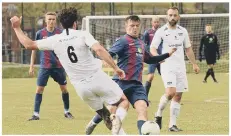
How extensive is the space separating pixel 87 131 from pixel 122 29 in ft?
71.6

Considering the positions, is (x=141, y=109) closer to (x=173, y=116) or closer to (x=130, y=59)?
→ (x=130, y=59)

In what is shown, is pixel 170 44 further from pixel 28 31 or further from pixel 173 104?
pixel 28 31

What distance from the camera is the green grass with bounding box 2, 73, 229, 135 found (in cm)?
1194

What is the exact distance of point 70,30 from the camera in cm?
962

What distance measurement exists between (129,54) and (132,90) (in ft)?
1.65

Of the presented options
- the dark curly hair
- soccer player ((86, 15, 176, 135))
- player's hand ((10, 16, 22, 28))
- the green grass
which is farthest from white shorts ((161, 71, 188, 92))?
player's hand ((10, 16, 22, 28))

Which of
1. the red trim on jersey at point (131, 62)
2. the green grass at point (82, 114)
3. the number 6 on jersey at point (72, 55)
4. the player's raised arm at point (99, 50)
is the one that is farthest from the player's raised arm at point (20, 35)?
the green grass at point (82, 114)

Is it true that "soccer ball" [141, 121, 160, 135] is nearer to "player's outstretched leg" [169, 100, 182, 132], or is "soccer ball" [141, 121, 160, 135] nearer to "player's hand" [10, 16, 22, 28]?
"player's hand" [10, 16, 22, 28]

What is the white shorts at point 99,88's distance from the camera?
9781 mm

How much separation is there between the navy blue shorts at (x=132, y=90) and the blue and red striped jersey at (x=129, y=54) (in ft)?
0.25

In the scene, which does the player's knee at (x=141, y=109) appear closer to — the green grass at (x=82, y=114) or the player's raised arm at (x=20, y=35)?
the green grass at (x=82, y=114)

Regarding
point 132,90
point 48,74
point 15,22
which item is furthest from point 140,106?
point 48,74

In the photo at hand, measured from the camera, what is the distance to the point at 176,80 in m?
12.1

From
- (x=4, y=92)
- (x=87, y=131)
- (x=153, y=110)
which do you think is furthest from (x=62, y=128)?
(x=4, y=92)
